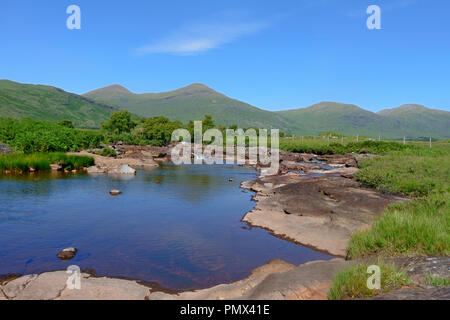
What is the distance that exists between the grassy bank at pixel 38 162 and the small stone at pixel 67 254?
916 inches

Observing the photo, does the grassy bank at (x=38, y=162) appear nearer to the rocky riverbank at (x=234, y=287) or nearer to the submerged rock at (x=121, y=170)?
the submerged rock at (x=121, y=170)

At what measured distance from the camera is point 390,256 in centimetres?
904

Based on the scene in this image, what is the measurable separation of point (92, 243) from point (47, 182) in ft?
52.6

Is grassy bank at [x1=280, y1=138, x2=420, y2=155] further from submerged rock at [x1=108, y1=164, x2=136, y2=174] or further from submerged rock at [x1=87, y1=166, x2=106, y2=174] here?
submerged rock at [x1=87, y1=166, x2=106, y2=174]

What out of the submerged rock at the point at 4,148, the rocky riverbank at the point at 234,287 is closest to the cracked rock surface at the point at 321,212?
the rocky riverbank at the point at 234,287

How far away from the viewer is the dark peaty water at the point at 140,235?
430 inches

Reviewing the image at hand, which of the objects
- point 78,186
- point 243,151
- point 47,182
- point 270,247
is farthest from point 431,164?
point 243,151

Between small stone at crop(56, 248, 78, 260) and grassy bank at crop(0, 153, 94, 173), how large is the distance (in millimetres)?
23258

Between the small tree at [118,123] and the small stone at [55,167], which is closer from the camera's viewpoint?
the small stone at [55,167]

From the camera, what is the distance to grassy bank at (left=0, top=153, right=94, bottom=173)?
30.6m
